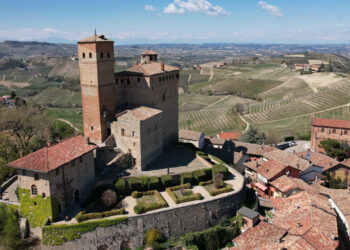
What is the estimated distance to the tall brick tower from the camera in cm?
3195

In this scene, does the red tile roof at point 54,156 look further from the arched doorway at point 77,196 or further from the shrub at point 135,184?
the shrub at point 135,184

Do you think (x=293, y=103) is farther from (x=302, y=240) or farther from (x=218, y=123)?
(x=302, y=240)

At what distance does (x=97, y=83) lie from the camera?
32406mm

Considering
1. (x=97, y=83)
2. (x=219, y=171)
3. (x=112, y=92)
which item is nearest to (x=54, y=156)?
(x=97, y=83)

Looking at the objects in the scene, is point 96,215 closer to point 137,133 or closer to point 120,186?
point 120,186

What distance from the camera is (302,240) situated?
23203mm

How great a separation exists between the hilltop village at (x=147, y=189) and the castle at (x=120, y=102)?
4.5 inches

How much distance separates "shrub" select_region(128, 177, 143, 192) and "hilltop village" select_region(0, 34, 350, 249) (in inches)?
4.0

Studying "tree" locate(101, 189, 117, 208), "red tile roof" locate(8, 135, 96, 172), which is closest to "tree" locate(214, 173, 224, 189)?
"tree" locate(101, 189, 117, 208)

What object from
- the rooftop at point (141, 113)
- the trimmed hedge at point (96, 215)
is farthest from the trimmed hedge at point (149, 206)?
the rooftop at point (141, 113)

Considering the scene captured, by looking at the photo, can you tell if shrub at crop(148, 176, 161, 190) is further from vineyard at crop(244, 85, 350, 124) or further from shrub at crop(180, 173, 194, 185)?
vineyard at crop(244, 85, 350, 124)

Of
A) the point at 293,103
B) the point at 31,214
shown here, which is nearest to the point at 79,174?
the point at 31,214

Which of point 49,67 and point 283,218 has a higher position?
point 49,67

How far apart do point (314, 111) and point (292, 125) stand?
1106 cm
